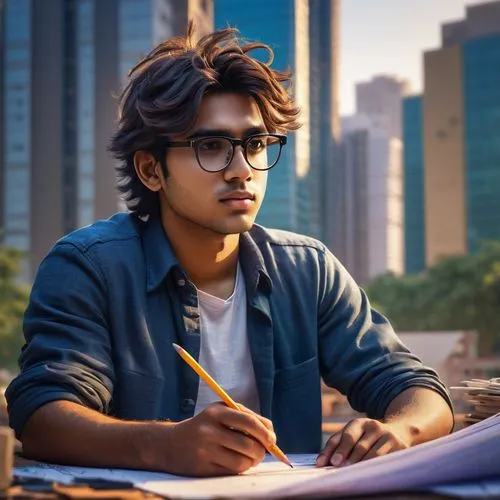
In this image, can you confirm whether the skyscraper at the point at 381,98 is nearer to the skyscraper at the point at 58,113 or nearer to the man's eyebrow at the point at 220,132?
the skyscraper at the point at 58,113

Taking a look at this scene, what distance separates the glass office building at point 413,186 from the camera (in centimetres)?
7831

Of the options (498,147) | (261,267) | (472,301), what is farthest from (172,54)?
(498,147)

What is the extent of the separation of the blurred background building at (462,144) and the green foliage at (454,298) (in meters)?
25.6

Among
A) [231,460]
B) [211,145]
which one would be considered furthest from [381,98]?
[231,460]

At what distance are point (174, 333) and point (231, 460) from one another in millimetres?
696

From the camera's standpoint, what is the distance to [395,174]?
232 ft

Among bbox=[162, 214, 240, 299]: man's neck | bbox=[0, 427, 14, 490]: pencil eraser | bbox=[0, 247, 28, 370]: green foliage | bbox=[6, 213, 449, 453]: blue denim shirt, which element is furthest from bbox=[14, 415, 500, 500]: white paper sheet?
bbox=[0, 247, 28, 370]: green foliage

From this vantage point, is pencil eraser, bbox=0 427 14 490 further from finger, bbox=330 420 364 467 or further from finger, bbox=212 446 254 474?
finger, bbox=330 420 364 467

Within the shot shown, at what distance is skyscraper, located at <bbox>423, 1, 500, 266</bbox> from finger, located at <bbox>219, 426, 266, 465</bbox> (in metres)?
64.0

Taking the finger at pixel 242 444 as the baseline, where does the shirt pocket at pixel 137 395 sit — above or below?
below

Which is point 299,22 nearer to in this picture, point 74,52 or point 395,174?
point 74,52

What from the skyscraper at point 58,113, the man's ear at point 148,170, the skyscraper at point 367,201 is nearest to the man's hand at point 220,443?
the man's ear at point 148,170

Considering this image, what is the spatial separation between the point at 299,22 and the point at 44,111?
39.0m

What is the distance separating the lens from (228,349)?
2359mm
